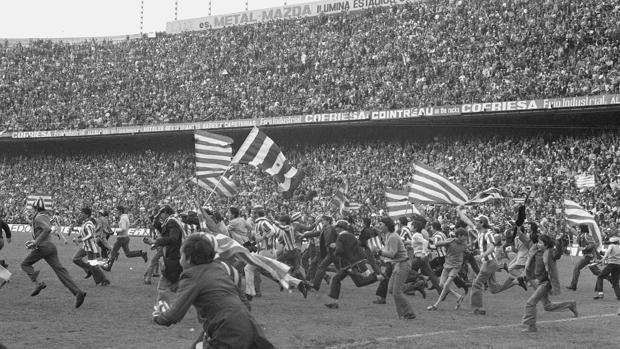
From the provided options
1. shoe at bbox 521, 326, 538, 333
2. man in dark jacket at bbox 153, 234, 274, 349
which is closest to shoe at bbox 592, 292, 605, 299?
shoe at bbox 521, 326, 538, 333

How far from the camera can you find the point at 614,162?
36.0m

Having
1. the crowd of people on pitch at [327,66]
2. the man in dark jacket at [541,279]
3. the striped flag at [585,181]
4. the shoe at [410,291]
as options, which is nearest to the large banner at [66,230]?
the crowd of people on pitch at [327,66]

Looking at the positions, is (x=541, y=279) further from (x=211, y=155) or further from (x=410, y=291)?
(x=211, y=155)

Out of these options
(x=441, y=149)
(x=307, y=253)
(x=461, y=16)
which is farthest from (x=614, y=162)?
(x=307, y=253)

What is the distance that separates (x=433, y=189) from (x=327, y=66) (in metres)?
29.6

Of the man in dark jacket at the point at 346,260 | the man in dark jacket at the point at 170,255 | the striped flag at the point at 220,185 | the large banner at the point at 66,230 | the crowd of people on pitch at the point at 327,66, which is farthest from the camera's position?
the large banner at the point at 66,230

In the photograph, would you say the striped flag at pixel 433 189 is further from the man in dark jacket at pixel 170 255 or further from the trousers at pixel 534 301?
the man in dark jacket at pixel 170 255

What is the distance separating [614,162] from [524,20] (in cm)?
1014

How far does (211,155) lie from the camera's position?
64.4ft

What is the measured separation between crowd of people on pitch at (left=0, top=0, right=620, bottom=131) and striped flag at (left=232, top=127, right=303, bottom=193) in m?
20.0

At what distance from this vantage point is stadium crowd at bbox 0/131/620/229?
36.4m

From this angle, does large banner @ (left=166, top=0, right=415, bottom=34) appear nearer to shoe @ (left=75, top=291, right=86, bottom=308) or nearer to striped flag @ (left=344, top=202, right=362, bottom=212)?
striped flag @ (left=344, top=202, right=362, bottom=212)

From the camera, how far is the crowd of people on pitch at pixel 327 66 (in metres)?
40.6

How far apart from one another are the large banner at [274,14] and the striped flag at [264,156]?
111 ft
